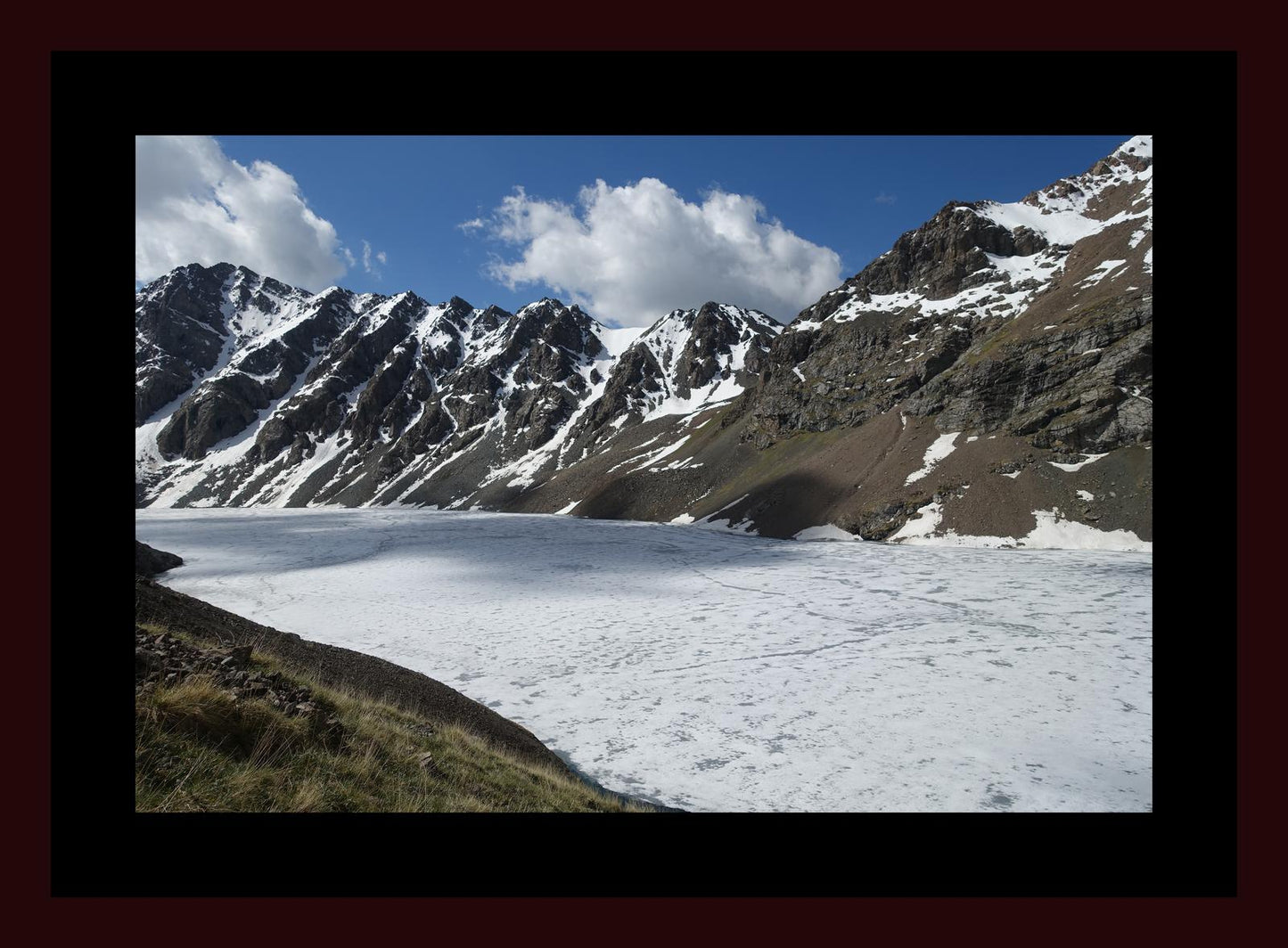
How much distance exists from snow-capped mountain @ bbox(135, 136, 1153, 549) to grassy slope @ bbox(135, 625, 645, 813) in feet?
102

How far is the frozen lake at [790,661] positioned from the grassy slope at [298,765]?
11.6ft

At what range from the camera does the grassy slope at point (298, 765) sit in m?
3.30

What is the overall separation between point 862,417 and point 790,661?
55.7 metres

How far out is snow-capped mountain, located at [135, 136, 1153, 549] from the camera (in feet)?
136

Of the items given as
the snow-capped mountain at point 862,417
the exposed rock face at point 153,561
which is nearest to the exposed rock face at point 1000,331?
the snow-capped mountain at point 862,417

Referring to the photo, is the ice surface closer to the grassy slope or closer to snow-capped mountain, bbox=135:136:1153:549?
snow-capped mountain, bbox=135:136:1153:549

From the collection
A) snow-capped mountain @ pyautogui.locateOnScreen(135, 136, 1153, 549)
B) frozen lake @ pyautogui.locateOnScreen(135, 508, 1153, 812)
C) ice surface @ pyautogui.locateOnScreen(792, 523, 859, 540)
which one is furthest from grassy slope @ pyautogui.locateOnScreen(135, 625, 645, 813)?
ice surface @ pyautogui.locateOnScreen(792, 523, 859, 540)

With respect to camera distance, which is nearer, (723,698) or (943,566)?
(723,698)
